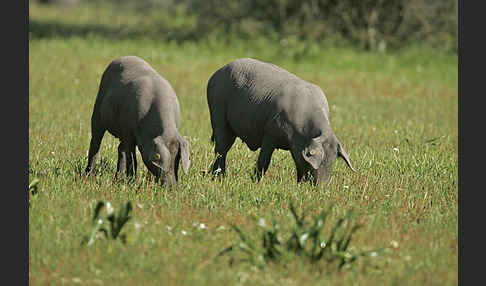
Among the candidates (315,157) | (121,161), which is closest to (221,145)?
(121,161)

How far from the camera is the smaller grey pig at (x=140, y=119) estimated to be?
7.21 meters

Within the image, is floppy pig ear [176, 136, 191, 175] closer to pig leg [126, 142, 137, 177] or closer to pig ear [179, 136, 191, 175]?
pig ear [179, 136, 191, 175]

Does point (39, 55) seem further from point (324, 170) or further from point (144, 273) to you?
point (144, 273)

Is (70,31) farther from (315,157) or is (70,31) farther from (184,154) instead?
(315,157)

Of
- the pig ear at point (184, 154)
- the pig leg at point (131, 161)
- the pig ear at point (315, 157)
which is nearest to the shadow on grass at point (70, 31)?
the pig leg at point (131, 161)

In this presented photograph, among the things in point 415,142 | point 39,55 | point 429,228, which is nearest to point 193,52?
point 39,55

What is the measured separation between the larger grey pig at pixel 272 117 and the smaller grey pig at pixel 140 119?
3.05 feet

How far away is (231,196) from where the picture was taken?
7.40 m

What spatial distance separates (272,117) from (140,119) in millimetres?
1516

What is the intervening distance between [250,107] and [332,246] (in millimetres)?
2833

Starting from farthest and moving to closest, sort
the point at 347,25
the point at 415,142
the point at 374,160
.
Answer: the point at 347,25, the point at 415,142, the point at 374,160

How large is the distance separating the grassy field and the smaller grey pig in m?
0.28

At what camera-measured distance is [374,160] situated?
9352mm

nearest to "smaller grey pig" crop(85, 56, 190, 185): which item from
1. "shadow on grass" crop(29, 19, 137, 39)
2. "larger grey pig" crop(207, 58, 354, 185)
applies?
"larger grey pig" crop(207, 58, 354, 185)
